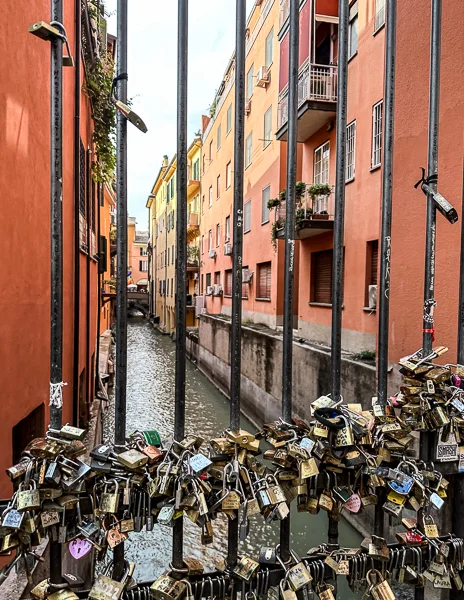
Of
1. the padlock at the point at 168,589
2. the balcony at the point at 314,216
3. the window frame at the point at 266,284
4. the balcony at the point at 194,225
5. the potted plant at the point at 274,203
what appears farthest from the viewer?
the balcony at the point at 194,225

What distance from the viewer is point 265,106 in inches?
562

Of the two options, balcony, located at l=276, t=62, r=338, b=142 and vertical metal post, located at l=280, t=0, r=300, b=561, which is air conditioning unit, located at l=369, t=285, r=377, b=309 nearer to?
balcony, located at l=276, t=62, r=338, b=142

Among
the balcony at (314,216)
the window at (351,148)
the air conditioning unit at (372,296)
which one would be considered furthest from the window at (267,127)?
the air conditioning unit at (372,296)

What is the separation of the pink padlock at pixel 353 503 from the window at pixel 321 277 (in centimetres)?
881

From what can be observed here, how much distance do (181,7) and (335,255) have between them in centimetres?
96

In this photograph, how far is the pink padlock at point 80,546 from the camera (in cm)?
117

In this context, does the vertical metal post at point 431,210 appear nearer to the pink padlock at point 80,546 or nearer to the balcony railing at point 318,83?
the pink padlock at point 80,546

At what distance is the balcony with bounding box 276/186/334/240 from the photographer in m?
9.56

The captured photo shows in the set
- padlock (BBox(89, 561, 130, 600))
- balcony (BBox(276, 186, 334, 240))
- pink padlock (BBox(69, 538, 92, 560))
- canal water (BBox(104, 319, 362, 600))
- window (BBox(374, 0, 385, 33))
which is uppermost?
window (BBox(374, 0, 385, 33))

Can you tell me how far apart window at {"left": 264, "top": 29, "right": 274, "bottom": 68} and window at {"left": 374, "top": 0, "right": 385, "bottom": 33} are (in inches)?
243

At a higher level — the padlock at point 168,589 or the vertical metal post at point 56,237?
the vertical metal post at point 56,237

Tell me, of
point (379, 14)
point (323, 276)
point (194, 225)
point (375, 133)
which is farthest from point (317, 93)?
point (194, 225)

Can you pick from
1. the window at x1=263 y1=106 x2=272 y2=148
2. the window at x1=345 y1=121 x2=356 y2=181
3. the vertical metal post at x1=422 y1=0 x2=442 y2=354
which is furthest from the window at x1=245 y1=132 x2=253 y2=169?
the vertical metal post at x1=422 y1=0 x2=442 y2=354

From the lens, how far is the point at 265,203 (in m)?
14.2
